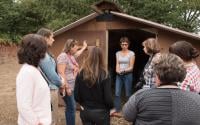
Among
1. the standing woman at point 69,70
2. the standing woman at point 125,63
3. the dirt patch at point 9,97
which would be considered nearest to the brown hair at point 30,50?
the standing woman at point 69,70

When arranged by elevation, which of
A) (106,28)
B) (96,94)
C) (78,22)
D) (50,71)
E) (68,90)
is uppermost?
(78,22)

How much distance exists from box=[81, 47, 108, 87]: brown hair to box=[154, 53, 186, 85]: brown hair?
1929mm

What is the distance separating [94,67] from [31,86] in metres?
1.41

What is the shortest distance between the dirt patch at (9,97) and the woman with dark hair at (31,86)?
5013 mm

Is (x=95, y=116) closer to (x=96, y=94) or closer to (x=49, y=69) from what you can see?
(x=96, y=94)

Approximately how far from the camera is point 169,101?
3.45 m

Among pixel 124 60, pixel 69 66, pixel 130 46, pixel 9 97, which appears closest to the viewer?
pixel 69 66

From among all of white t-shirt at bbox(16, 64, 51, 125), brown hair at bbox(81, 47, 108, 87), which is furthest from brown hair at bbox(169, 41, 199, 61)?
white t-shirt at bbox(16, 64, 51, 125)

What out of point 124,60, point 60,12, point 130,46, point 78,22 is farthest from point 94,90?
point 60,12

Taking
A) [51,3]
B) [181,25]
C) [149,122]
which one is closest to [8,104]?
[149,122]

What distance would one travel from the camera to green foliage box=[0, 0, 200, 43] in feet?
95.8

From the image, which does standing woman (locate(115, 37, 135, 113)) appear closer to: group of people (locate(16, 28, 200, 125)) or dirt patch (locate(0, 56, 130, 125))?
dirt patch (locate(0, 56, 130, 125))

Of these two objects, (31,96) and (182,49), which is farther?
(182,49)

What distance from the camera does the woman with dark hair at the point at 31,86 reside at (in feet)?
13.4
